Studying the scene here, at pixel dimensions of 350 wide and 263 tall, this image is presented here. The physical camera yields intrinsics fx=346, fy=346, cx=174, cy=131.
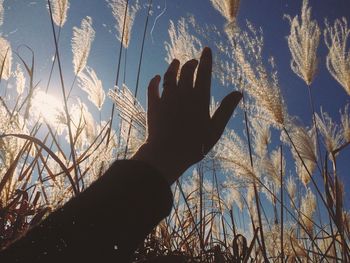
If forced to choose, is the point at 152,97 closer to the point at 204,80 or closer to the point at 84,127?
the point at 204,80

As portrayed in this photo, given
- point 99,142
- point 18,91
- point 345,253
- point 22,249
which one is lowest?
point 22,249

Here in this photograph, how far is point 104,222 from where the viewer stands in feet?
2.48

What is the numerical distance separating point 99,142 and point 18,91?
104 centimetres

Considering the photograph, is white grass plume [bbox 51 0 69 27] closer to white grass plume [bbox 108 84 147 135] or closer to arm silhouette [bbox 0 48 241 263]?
white grass plume [bbox 108 84 147 135]

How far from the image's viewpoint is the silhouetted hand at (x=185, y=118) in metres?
1.02

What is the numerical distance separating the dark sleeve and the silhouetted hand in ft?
0.58

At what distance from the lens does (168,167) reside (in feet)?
3.18

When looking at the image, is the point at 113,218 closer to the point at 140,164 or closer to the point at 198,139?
the point at 140,164

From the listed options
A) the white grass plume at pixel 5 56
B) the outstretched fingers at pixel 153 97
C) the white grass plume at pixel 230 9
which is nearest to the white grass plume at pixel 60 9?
the white grass plume at pixel 5 56

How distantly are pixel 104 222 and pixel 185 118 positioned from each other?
0.44 m

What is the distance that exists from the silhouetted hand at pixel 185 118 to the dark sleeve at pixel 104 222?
0.18 metres

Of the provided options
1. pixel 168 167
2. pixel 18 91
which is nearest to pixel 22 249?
pixel 168 167

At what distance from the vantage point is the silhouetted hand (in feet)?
3.34

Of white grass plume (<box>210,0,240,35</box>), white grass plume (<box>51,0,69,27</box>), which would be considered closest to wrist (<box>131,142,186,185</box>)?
white grass plume (<box>210,0,240,35</box>)
